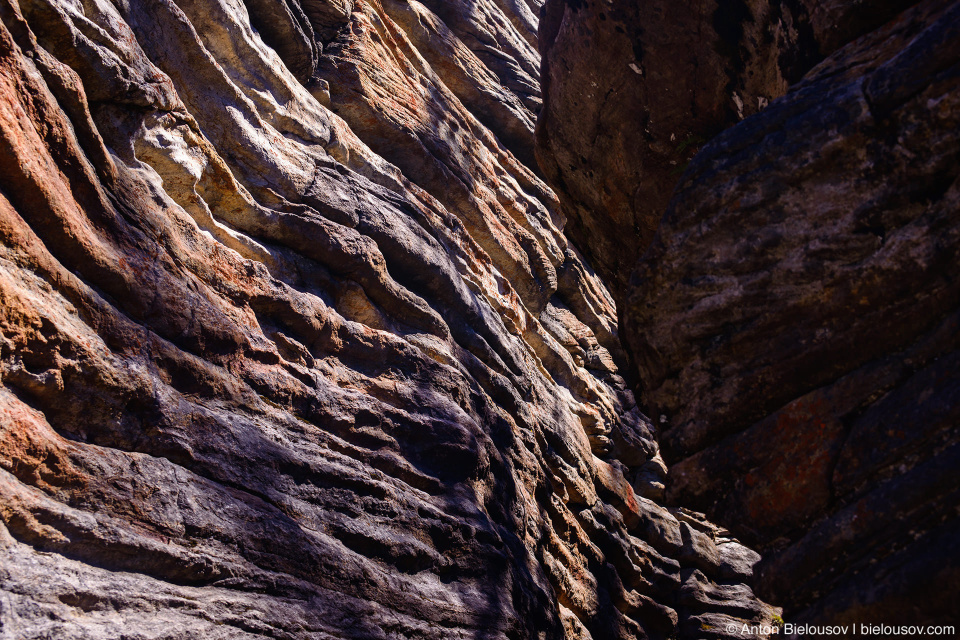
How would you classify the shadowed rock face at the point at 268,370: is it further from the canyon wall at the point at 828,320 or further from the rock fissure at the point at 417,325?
the canyon wall at the point at 828,320

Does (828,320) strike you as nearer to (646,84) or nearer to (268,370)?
(646,84)

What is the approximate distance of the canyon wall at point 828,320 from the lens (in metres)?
4.17

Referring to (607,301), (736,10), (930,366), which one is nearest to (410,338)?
(736,10)

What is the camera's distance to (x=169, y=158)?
7.26 metres

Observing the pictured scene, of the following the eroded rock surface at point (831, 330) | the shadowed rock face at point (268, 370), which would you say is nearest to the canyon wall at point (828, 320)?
the eroded rock surface at point (831, 330)

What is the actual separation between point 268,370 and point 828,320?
5.54 metres

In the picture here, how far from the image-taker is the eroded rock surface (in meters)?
4.16

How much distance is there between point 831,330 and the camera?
505 centimetres

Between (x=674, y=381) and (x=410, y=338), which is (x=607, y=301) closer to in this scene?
(x=410, y=338)

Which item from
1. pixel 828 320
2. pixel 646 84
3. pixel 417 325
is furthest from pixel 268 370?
pixel 646 84

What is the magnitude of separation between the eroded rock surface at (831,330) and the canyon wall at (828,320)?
1cm

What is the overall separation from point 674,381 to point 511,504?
14.5ft

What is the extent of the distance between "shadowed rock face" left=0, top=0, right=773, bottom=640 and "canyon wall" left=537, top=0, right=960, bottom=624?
3394 mm

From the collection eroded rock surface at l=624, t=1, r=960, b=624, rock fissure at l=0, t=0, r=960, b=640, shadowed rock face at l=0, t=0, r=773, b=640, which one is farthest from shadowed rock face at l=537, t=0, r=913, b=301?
shadowed rock face at l=0, t=0, r=773, b=640
